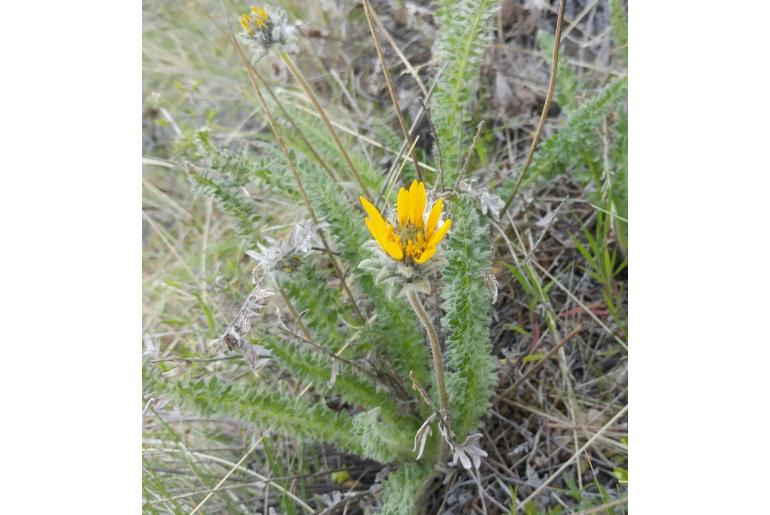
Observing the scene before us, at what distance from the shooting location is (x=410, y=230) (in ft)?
2.38

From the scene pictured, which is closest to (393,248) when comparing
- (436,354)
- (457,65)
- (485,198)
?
(436,354)

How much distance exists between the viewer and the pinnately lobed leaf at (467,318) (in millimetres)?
927

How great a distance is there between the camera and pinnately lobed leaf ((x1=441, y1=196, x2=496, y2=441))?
927 millimetres

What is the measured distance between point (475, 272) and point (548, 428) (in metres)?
0.36

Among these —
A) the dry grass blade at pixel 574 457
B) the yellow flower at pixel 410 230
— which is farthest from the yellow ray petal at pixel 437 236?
the dry grass blade at pixel 574 457

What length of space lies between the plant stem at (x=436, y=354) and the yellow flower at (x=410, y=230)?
0.05 meters

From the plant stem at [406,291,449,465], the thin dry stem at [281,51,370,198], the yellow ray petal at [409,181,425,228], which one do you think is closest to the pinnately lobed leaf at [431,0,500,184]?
the thin dry stem at [281,51,370,198]

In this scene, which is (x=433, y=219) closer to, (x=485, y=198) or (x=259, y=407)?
(x=485, y=198)

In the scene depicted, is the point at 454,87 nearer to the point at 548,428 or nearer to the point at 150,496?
the point at 548,428

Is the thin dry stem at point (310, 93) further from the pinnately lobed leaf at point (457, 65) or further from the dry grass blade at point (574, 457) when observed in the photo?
the dry grass blade at point (574, 457)

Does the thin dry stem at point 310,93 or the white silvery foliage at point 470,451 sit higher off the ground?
the thin dry stem at point 310,93

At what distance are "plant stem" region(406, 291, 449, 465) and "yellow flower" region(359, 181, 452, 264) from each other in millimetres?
45

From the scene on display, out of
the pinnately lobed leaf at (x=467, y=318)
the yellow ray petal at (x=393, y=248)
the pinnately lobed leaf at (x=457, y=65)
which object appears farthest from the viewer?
the pinnately lobed leaf at (x=457, y=65)
